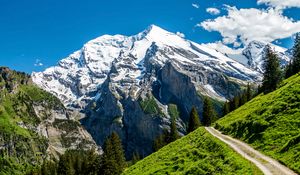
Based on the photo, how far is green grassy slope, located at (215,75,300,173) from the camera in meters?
40.2

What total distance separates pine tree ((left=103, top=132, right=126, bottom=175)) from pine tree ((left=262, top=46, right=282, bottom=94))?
1707 inches

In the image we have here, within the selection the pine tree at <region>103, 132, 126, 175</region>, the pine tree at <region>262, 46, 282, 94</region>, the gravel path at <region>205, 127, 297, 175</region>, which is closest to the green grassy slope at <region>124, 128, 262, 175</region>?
the gravel path at <region>205, 127, 297, 175</region>

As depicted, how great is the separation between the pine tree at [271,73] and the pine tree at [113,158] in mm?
43361

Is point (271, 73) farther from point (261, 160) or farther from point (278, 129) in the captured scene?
point (261, 160)

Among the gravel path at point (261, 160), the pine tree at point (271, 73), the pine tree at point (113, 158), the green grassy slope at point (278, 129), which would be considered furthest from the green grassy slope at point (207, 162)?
the pine tree at point (271, 73)

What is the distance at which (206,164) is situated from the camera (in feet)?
149

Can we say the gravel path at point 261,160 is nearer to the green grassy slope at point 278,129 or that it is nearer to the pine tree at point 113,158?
the green grassy slope at point 278,129

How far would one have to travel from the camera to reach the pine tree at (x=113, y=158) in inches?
4281

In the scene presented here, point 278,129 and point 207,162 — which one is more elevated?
point 278,129

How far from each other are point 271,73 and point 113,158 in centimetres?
4706

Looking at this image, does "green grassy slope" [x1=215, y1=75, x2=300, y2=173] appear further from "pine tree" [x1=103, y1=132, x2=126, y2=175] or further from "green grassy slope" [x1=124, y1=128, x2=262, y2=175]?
"pine tree" [x1=103, y1=132, x2=126, y2=175]

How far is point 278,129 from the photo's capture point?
1873 inches

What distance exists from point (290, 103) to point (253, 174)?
20.7 meters

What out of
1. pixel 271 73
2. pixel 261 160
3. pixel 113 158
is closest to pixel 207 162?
pixel 261 160
